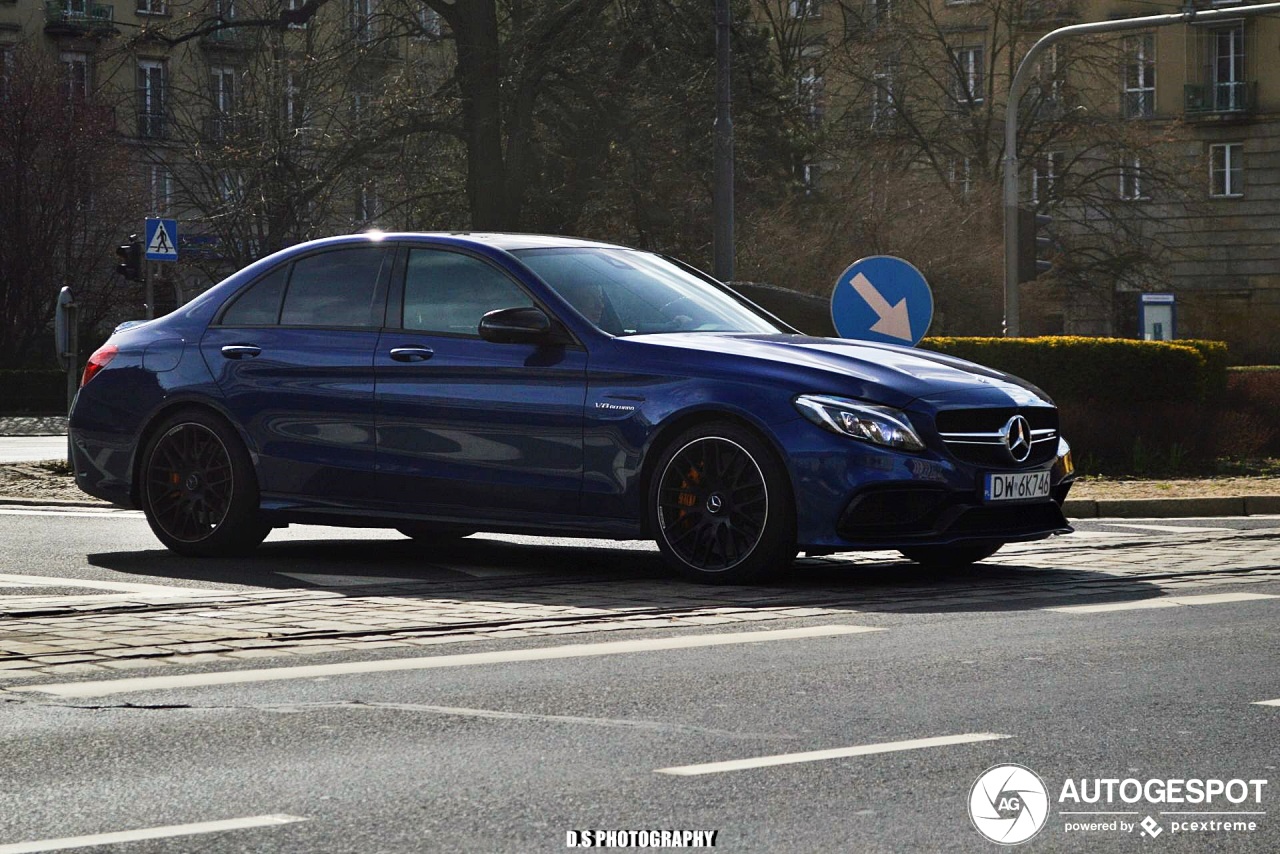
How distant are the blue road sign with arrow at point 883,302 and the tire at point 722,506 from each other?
574 centimetres

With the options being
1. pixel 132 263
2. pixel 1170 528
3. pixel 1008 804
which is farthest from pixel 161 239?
pixel 1008 804

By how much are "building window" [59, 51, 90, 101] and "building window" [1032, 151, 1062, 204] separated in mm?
21672

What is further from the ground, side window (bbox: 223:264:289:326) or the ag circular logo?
side window (bbox: 223:264:289:326)

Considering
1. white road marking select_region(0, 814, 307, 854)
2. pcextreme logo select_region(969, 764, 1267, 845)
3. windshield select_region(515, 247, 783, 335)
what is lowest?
pcextreme logo select_region(969, 764, 1267, 845)

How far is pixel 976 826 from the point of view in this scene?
479 cm

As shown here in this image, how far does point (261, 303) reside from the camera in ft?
36.6

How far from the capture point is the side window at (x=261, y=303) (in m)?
11.1

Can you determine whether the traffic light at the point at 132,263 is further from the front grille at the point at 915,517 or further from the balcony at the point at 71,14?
the balcony at the point at 71,14

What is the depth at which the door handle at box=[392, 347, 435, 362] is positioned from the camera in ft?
34.0

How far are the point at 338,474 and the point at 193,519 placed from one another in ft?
2.96

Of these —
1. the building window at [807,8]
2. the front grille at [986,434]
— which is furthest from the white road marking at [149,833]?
the building window at [807,8]

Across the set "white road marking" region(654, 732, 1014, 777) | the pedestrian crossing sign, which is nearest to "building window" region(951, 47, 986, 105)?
the pedestrian crossing sign

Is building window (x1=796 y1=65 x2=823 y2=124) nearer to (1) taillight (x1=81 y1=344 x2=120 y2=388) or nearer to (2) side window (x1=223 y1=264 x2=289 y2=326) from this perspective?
(1) taillight (x1=81 y1=344 x2=120 y2=388)

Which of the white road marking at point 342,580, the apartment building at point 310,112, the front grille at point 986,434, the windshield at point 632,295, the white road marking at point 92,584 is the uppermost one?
the apartment building at point 310,112
